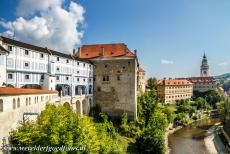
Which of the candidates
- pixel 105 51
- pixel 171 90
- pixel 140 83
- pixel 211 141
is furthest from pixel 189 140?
pixel 171 90

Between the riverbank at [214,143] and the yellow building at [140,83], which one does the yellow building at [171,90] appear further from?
Result: the riverbank at [214,143]

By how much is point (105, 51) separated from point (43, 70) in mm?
15427

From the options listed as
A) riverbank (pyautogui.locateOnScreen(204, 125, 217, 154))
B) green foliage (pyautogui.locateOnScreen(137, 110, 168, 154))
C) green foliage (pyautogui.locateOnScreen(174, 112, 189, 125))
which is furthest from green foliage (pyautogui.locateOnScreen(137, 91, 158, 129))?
green foliage (pyautogui.locateOnScreen(174, 112, 189, 125))

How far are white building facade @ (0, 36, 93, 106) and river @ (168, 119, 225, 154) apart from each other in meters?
15.9

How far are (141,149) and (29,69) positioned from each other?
678 inches

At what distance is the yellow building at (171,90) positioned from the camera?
261 ft

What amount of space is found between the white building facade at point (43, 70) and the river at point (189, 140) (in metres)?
15.9

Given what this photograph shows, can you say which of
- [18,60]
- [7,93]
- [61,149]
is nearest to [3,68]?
[18,60]

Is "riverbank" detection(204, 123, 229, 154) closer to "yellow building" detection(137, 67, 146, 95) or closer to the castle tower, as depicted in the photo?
"yellow building" detection(137, 67, 146, 95)

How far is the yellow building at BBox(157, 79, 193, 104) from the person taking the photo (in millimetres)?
79562

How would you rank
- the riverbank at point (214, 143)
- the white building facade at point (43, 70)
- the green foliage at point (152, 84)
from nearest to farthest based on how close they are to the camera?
the white building facade at point (43, 70) → the riverbank at point (214, 143) → the green foliage at point (152, 84)

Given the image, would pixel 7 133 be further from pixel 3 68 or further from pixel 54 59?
pixel 54 59

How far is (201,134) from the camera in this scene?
4688 centimetres

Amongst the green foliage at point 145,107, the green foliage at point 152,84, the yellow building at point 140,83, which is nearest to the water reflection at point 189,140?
the green foliage at point 145,107
